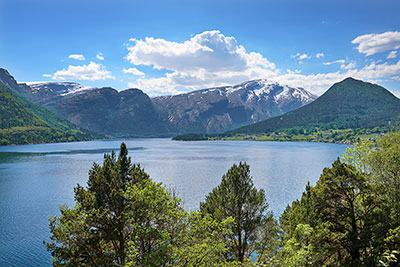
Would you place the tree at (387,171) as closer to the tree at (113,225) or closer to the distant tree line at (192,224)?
the distant tree line at (192,224)

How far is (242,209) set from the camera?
3647cm

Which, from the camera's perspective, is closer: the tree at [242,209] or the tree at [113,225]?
the tree at [113,225]

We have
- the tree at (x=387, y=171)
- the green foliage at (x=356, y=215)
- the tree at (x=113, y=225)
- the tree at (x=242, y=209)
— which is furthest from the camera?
the tree at (x=242, y=209)

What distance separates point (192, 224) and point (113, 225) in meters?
7.20

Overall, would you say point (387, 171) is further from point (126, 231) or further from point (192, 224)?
point (126, 231)

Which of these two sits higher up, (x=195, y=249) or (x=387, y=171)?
(x=387, y=171)

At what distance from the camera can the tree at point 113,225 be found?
22.3 metres

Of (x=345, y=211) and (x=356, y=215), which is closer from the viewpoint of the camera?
(x=345, y=211)

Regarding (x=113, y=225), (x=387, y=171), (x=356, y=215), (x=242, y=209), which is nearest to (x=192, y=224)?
(x=113, y=225)

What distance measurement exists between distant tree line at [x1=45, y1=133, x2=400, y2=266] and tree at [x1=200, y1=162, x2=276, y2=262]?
3.49 meters

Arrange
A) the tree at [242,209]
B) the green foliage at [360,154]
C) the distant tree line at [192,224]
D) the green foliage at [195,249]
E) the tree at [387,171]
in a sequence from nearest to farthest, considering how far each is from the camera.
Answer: the green foliage at [195,249] → the distant tree line at [192,224] → the tree at [387,171] → the green foliage at [360,154] → the tree at [242,209]

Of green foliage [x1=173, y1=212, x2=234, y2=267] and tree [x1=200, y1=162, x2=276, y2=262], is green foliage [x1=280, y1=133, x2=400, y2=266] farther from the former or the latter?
tree [x1=200, y1=162, x2=276, y2=262]

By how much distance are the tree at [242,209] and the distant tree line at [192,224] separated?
3.49 metres

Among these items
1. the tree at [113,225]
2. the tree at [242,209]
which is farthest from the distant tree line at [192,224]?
the tree at [242,209]
